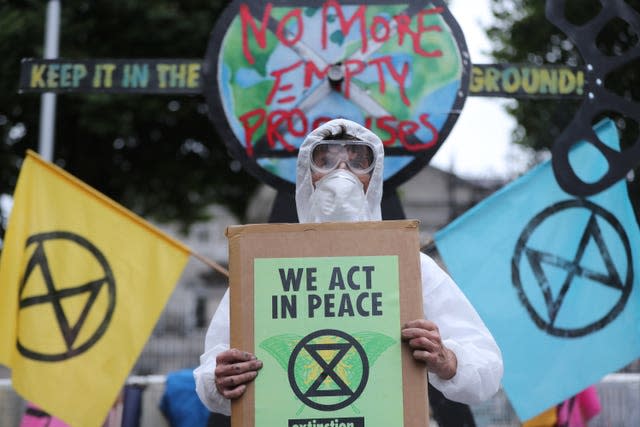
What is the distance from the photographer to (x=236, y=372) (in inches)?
90.5

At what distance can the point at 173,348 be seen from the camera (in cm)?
1630

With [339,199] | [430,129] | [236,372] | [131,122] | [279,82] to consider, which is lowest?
[236,372]

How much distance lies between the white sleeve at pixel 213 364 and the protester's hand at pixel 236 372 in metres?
0.09

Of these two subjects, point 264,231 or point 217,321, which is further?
point 217,321

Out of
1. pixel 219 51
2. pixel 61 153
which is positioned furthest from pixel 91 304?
pixel 61 153

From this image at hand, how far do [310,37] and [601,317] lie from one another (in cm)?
206

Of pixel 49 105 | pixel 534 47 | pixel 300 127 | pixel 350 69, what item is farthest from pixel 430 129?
pixel 534 47

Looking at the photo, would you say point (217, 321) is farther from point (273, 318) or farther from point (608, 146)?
point (608, 146)

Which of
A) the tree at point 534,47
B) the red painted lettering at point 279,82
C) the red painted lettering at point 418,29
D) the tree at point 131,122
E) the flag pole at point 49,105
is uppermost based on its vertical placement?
the tree at point 534,47

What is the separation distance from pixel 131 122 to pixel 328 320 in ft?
31.5

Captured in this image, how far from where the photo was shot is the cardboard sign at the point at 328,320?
230cm

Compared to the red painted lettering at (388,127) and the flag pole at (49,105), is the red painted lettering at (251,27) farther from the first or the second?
the flag pole at (49,105)

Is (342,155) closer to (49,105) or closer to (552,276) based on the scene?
(552,276)

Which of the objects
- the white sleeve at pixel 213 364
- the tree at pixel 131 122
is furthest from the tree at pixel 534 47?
the white sleeve at pixel 213 364
